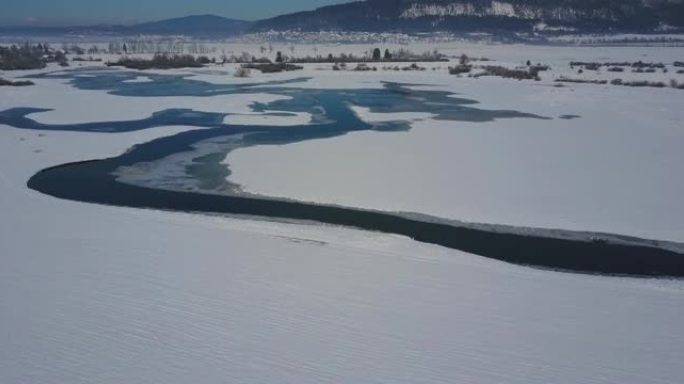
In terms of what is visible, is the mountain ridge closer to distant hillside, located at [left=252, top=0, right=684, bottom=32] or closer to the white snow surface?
distant hillside, located at [left=252, top=0, right=684, bottom=32]

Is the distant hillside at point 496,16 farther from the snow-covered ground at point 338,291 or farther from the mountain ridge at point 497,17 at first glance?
the snow-covered ground at point 338,291

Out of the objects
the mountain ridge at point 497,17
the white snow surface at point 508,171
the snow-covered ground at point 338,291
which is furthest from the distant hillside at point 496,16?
the snow-covered ground at point 338,291

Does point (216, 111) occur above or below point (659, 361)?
above

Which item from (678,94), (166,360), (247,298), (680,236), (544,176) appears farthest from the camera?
(678,94)

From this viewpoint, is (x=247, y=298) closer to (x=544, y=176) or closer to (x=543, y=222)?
(x=543, y=222)

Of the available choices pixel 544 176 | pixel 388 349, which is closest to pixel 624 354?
pixel 388 349
